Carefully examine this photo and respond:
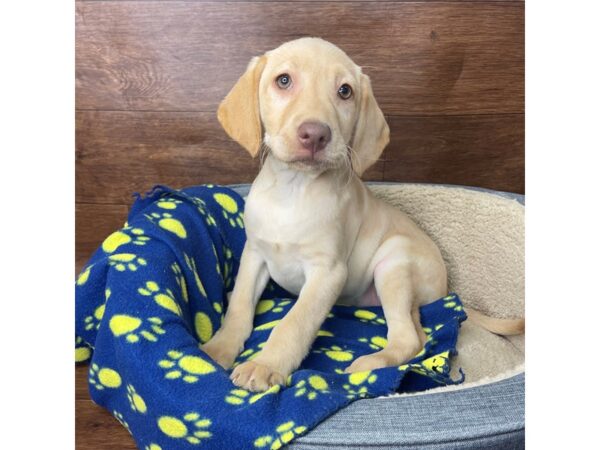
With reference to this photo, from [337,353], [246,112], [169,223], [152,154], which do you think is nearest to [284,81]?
[246,112]

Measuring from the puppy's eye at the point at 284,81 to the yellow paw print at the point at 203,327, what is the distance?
30.5 inches

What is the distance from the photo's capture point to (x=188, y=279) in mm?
2092

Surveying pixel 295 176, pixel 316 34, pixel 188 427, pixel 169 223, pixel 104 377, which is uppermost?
pixel 316 34

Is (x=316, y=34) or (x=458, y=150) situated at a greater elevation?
(x=316, y=34)

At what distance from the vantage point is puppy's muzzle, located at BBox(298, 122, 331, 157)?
5.64 feet

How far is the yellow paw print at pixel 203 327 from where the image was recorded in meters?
2.11

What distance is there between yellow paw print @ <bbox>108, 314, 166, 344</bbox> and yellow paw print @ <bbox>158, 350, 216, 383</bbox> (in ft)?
0.28

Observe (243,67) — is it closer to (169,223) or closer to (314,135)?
(169,223)

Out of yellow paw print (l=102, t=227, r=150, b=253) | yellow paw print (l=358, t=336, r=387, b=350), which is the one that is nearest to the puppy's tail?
yellow paw print (l=358, t=336, r=387, b=350)

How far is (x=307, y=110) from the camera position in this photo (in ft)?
5.83

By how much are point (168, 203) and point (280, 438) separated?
1.23 metres

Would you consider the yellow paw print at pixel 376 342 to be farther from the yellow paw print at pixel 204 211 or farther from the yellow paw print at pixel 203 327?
the yellow paw print at pixel 204 211

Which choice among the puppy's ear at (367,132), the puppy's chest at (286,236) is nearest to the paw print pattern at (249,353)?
the puppy's chest at (286,236)

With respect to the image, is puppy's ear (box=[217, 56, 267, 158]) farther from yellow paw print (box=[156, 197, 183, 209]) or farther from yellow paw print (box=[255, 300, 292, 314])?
yellow paw print (box=[255, 300, 292, 314])
